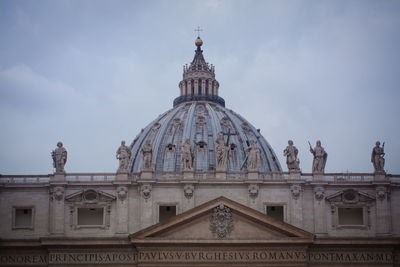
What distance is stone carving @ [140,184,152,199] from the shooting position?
6719cm

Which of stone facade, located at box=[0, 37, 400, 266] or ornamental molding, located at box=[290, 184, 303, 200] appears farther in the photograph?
ornamental molding, located at box=[290, 184, 303, 200]

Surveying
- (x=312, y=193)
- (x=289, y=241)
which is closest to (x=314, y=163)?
(x=312, y=193)

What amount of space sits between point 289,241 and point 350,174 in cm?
753

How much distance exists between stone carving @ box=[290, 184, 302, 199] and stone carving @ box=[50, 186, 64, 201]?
1752 cm

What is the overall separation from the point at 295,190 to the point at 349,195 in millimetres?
4221

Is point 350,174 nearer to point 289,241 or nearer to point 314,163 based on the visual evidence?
point 314,163

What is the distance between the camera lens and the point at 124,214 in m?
67.2

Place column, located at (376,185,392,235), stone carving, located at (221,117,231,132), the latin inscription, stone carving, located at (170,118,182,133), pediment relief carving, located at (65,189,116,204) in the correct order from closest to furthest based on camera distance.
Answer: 1. the latin inscription
2. column, located at (376,185,392,235)
3. pediment relief carving, located at (65,189,116,204)
4. stone carving, located at (170,118,182,133)
5. stone carving, located at (221,117,231,132)

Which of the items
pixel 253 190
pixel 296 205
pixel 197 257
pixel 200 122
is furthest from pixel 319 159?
pixel 200 122

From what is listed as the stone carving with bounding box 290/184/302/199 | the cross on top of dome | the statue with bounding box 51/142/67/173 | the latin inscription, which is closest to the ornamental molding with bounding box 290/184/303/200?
the stone carving with bounding box 290/184/302/199

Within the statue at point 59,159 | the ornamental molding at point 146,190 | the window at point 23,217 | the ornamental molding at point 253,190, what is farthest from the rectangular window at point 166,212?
the window at point 23,217

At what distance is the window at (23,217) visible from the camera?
6794cm

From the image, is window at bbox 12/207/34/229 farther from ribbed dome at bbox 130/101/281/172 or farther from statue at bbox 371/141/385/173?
ribbed dome at bbox 130/101/281/172

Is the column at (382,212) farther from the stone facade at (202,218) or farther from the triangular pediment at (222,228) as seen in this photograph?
the triangular pediment at (222,228)
